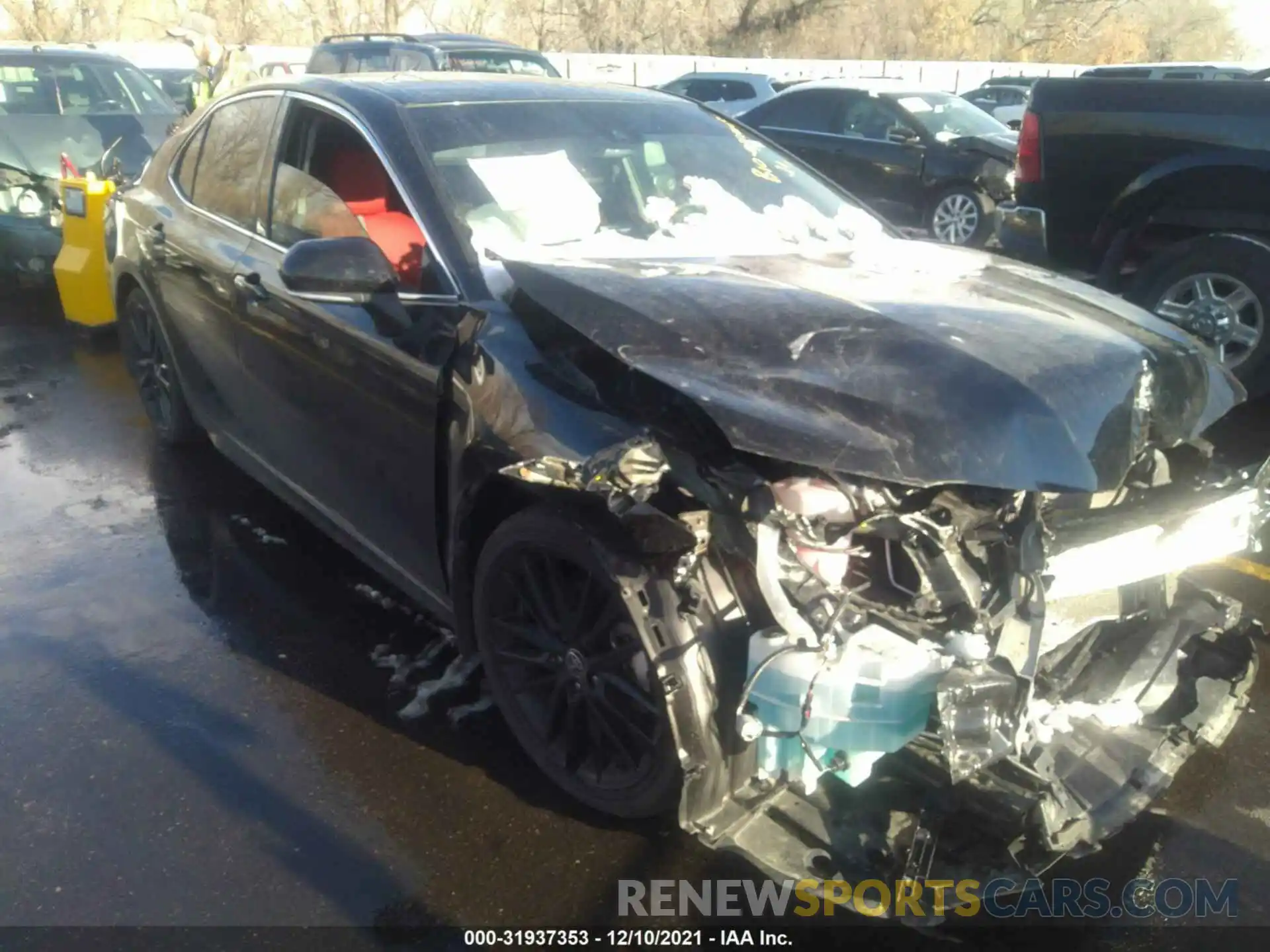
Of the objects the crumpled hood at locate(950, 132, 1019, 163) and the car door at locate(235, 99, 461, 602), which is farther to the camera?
the crumpled hood at locate(950, 132, 1019, 163)

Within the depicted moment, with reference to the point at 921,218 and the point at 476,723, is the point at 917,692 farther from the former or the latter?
the point at 921,218

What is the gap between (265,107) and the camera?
4168mm

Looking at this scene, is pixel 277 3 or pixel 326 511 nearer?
pixel 326 511

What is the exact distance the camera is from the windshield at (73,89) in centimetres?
916

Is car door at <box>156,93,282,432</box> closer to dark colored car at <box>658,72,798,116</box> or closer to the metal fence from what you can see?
dark colored car at <box>658,72,798,116</box>

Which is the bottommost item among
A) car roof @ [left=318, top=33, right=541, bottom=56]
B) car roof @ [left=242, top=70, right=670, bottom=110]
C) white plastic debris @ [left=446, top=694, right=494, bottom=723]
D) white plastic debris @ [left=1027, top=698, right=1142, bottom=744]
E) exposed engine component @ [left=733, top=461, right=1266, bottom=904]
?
white plastic debris @ [left=446, top=694, right=494, bottom=723]

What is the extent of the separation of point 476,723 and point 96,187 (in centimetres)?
558

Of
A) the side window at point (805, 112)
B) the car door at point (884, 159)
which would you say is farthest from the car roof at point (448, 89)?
the side window at point (805, 112)

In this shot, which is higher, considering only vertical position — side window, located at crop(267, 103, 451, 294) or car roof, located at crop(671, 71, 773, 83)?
car roof, located at crop(671, 71, 773, 83)

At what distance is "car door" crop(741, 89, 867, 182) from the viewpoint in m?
11.8

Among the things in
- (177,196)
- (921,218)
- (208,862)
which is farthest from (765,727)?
(921,218)

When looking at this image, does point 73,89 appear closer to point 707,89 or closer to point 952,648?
point 952,648

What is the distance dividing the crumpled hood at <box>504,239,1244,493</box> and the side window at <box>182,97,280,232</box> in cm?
168

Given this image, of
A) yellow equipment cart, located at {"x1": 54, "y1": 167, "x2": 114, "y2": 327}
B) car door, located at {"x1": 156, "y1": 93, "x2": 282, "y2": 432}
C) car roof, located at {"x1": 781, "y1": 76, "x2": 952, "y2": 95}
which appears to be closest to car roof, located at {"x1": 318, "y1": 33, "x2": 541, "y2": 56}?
→ car roof, located at {"x1": 781, "y1": 76, "x2": 952, "y2": 95}
